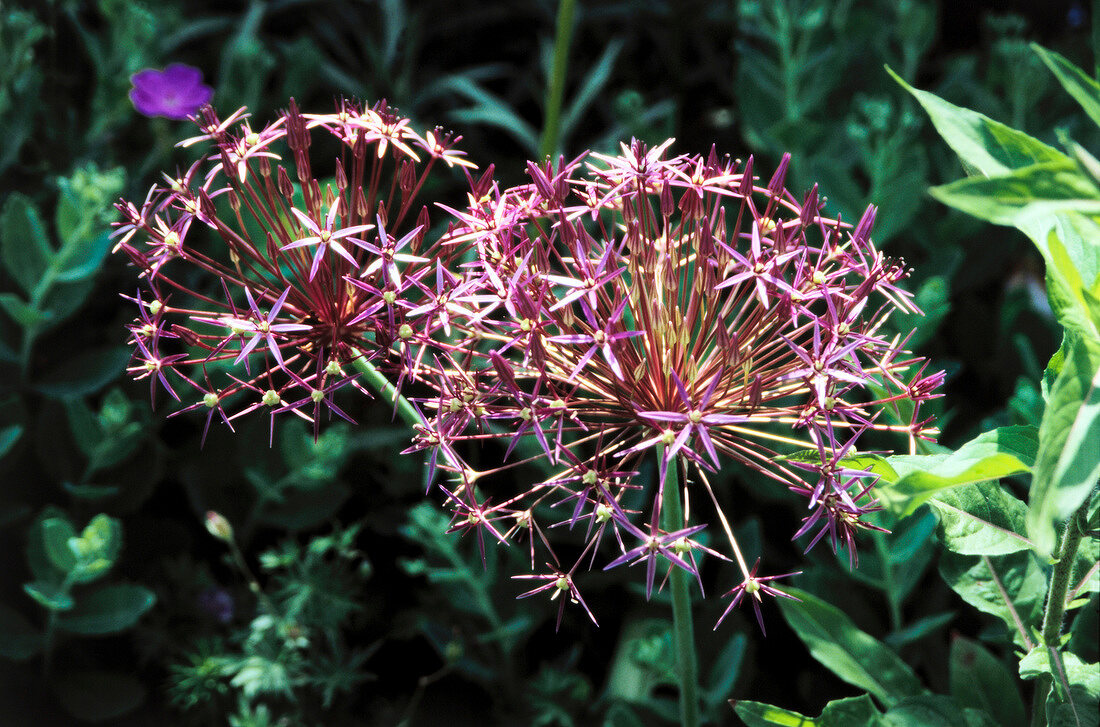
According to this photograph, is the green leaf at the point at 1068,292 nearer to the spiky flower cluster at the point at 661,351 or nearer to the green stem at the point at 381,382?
the spiky flower cluster at the point at 661,351

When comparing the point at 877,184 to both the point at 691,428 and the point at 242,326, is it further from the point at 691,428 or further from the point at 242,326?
the point at 242,326

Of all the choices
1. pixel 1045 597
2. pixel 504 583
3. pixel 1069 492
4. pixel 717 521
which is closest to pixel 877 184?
pixel 717 521

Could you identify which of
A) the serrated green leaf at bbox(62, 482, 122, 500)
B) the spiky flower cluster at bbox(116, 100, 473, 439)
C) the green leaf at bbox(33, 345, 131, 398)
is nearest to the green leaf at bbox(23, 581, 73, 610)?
the serrated green leaf at bbox(62, 482, 122, 500)

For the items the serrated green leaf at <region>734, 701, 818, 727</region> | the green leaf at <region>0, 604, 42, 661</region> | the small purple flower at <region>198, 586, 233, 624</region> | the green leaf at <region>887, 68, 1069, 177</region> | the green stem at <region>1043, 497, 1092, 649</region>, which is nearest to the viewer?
the green leaf at <region>887, 68, 1069, 177</region>

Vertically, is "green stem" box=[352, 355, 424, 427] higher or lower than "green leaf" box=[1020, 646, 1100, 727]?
higher

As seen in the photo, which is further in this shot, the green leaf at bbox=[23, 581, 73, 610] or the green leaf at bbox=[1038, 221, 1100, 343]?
the green leaf at bbox=[23, 581, 73, 610]

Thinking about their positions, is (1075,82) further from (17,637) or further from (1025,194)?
(17,637)

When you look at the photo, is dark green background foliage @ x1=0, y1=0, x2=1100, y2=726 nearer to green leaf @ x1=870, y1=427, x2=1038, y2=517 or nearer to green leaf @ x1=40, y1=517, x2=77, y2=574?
green leaf @ x1=40, y1=517, x2=77, y2=574

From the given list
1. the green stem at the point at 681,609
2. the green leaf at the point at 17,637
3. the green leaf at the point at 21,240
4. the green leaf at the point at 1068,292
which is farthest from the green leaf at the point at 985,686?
the green leaf at the point at 21,240
